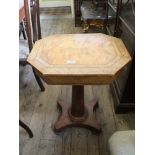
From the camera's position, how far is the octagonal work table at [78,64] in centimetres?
107

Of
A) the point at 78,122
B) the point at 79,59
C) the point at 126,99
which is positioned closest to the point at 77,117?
the point at 78,122

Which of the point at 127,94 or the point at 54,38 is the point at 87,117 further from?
the point at 54,38

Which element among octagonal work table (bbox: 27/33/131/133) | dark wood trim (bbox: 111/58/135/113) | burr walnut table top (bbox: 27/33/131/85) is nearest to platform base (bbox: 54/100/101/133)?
octagonal work table (bbox: 27/33/131/133)

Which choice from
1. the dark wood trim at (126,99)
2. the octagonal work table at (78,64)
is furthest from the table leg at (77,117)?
the dark wood trim at (126,99)

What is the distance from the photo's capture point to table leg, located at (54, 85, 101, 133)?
1553 mm

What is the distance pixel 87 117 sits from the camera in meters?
1.64

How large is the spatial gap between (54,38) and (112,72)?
624 millimetres

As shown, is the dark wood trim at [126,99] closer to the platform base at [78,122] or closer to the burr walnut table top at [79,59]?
the platform base at [78,122]
